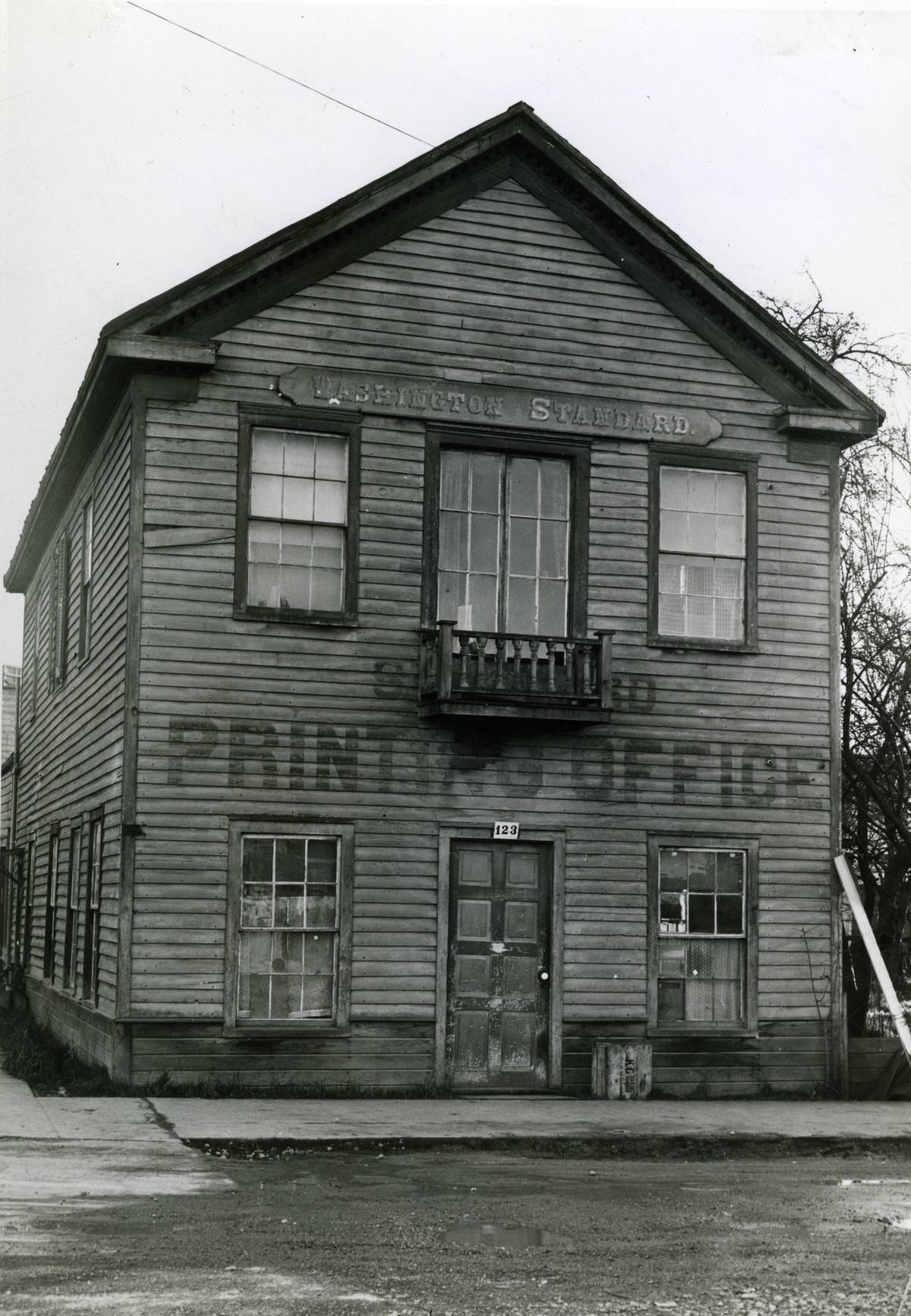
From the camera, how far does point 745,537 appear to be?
55.8ft

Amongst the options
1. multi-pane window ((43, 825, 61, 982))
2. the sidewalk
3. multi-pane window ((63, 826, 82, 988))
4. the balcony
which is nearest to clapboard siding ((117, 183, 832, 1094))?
the balcony

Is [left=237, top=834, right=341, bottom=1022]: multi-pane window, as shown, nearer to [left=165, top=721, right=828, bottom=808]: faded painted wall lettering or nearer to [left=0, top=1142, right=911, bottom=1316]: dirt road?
[left=165, top=721, right=828, bottom=808]: faded painted wall lettering

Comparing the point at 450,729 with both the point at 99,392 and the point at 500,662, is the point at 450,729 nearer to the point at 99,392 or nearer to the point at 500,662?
the point at 500,662

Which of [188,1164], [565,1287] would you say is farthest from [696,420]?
[565,1287]

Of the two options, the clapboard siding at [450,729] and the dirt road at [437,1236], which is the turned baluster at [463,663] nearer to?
the clapboard siding at [450,729]

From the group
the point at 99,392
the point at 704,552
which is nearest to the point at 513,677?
the point at 704,552

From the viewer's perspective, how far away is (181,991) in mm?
14867

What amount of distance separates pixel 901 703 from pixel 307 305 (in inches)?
376

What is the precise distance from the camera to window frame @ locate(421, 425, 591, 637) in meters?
16.0

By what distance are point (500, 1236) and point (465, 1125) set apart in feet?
13.8

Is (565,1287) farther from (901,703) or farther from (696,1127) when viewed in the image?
(901,703)

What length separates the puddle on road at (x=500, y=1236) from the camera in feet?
29.2

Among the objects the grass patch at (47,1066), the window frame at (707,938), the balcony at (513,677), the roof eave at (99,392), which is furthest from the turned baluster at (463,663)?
the grass patch at (47,1066)

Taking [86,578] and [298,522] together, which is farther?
[86,578]
